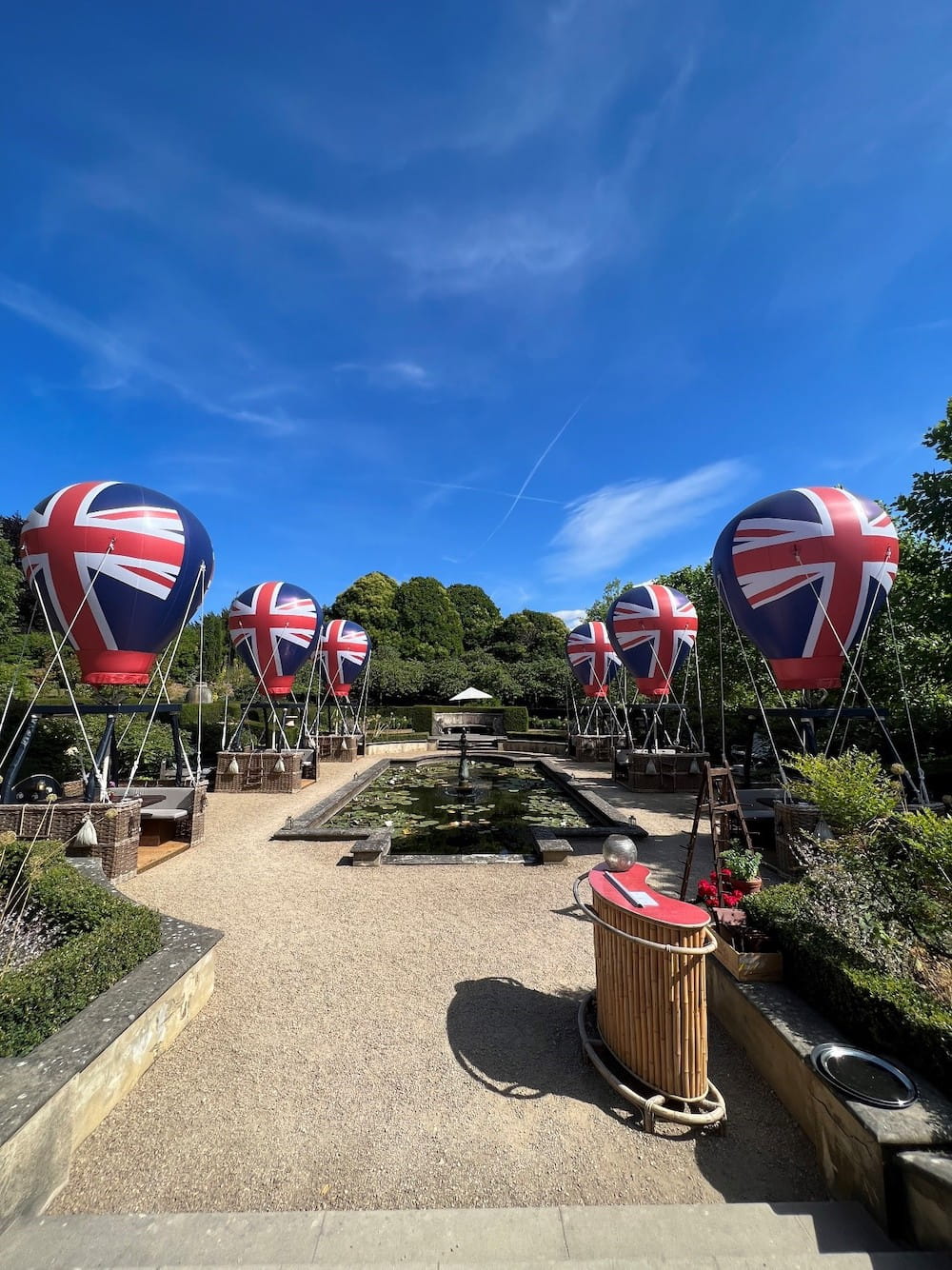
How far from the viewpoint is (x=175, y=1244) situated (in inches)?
93.9

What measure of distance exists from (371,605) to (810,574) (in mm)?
47426

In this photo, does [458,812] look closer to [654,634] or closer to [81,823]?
[654,634]

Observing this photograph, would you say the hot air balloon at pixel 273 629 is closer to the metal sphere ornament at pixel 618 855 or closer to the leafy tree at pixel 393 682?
the metal sphere ornament at pixel 618 855

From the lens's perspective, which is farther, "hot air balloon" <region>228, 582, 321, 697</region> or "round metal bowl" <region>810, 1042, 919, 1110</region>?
"hot air balloon" <region>228, 582, 321, 697</region>

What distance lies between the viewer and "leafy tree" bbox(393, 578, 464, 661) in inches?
2033

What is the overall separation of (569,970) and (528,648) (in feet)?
146

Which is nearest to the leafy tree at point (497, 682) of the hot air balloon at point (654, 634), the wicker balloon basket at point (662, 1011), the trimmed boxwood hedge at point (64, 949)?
the hot air balloon at point (654, 634)

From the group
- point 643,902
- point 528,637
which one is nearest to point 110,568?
point 643,902

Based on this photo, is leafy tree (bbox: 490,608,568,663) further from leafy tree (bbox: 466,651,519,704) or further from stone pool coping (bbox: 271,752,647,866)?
stone pool coping (bbox: 271,752,647,866)

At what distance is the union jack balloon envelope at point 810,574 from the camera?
793 cm

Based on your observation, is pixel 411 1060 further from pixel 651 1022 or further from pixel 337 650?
pixel 337 650

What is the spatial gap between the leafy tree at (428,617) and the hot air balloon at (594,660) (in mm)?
26946

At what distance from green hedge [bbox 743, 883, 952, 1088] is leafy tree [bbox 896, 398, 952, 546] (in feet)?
36.3

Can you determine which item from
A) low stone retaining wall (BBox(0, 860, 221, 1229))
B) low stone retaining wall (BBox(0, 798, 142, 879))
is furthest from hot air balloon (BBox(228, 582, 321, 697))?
low stone retaining wall (BBox(0, 860, 221, 1229))
